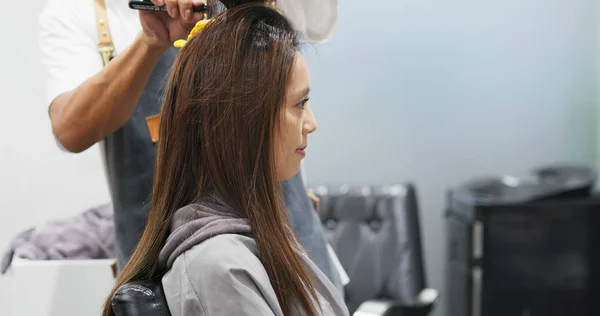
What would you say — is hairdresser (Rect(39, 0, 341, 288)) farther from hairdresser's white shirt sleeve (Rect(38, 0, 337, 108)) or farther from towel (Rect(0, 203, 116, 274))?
towel (Rect(0, 203, 116, 274))

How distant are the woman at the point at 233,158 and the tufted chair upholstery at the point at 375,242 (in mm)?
1644

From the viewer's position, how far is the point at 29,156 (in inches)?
98.6

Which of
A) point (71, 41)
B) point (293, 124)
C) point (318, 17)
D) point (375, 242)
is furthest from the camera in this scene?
point (375, 242)

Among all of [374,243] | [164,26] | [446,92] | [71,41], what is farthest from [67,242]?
[446,92]

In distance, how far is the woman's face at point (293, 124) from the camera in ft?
3.67

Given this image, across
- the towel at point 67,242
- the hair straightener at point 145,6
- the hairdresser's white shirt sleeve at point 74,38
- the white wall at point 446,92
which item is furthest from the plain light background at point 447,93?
the hair straightener at point 145,6

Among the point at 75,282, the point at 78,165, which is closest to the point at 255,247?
the point at 75,282

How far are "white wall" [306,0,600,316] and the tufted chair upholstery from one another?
1.51 ft

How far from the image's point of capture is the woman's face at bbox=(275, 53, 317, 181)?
1120 mm

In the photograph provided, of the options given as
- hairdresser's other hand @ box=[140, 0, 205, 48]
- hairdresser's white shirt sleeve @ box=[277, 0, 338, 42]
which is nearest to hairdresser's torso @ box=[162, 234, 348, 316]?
hairdresser's other hand @ box=[140, 0, 205, 48]

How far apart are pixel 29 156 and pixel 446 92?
66.4 inches

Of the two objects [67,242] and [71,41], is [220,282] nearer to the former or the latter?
[71,41]

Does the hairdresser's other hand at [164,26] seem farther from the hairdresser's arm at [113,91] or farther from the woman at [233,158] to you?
the woman at [233,158]

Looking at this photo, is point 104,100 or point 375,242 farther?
point 375,242
